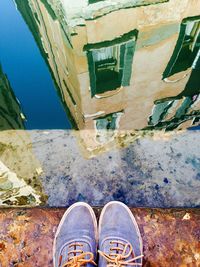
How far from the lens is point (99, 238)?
4.52ft

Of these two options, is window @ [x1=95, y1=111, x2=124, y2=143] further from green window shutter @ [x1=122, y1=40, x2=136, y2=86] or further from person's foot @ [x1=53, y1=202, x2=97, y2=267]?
person's foot @ [x1=53, y1=202, x2=97, y2=267]

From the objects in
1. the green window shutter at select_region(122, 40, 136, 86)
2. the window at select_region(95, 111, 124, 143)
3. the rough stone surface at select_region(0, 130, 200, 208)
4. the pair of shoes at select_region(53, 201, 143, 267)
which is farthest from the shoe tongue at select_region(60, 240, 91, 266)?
the green window shutter at select_region(122, 40, 136, 86)

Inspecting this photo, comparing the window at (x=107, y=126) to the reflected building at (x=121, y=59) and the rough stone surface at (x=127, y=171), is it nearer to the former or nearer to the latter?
the reflected building at (x=121, y=59)

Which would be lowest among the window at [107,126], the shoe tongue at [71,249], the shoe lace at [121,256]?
the window at [107,126]

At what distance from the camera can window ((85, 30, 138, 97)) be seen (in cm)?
263

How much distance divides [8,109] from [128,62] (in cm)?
128

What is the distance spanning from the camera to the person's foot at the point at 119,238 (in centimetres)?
126

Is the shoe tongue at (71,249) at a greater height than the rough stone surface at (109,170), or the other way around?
the shoe tongue at (71,249)

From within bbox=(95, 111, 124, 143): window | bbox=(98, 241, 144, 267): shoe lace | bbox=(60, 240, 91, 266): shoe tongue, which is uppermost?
bbox=(60, 240, 91, 266): shoe tongue

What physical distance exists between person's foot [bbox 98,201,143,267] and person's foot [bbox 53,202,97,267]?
5 cm

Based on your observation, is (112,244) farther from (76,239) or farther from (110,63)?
(110,63)

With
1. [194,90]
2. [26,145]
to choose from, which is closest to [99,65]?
[194,90]

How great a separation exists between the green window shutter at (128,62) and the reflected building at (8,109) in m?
1.05

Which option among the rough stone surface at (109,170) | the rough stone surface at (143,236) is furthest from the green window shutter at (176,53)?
the rough stone surface at (143,236)
